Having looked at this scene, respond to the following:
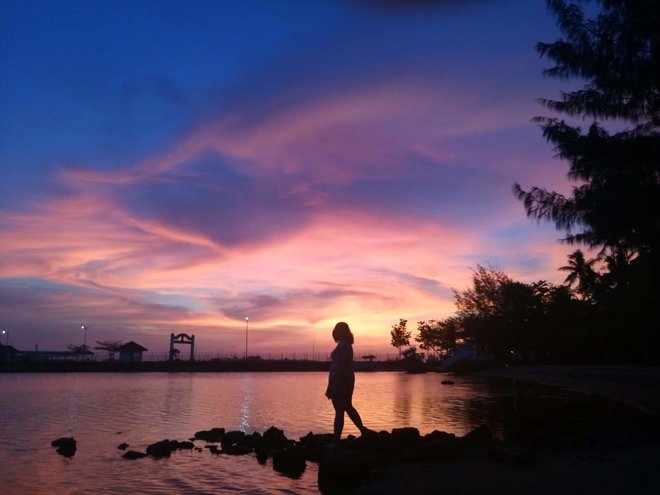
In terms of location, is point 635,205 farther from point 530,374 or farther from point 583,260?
point 583,260

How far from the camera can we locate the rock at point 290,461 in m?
11.3

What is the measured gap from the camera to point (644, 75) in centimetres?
1262

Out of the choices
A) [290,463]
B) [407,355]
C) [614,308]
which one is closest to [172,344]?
[407,355]

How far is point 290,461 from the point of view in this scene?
1152cm

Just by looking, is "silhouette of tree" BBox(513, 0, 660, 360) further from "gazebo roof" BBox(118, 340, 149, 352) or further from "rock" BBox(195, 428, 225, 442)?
"gazebo roof" BBox(118, 340, 149, 352)

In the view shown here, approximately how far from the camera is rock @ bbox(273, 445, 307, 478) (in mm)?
11320

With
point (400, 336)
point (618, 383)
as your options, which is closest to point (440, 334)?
point (400, 336)

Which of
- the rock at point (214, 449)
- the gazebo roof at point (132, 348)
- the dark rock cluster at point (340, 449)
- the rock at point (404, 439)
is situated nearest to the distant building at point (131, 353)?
the gazebo roof at point (132, 348)

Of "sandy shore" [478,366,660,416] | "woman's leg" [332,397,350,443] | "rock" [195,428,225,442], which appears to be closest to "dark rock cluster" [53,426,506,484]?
"woman's leg" [332,397,350,443]

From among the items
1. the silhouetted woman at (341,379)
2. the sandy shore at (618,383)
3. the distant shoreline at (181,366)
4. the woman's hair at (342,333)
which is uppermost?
the woman's hair at (342,333)

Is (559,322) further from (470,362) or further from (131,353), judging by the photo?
(131,353)

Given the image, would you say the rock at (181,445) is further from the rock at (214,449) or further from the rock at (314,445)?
the rock at (314,445)

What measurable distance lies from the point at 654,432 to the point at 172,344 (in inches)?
4020

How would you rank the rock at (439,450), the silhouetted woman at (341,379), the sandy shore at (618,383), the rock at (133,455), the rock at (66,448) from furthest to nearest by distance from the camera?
the sandy shore at (618,383) → the rock at (66,448) → the rock at (133,455) → the silhouetted woman at (341,379) → the rock at (439,450)
